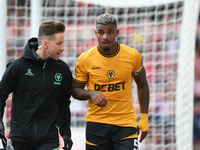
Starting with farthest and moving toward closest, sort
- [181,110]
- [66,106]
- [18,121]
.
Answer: [181,110] → [66,106] → [18,121]

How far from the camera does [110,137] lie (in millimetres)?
4039

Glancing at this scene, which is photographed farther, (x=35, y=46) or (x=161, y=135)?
(x=161, y=135)

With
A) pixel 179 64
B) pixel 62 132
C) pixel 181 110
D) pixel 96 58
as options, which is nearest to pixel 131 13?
pixel 179 64

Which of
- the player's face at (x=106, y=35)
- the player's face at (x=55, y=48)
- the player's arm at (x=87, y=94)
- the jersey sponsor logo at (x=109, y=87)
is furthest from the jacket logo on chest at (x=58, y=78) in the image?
the player's face at (x=106, y=35)

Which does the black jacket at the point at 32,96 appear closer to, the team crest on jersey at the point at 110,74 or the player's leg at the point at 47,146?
the player's leg at the point at 47,146

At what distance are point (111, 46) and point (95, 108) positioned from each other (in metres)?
0.60

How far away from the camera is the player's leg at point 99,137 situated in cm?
402

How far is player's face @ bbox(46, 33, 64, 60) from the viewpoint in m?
3.70

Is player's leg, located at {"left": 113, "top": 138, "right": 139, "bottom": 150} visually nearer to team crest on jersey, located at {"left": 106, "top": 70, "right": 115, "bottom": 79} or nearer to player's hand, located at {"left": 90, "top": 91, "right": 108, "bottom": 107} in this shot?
player's hand, located at {"left": 90, "top": 91, "right": 108, "bottom": 107}

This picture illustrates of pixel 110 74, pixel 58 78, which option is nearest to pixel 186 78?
pixel 110 74

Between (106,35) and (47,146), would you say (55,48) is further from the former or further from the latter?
(47,146)

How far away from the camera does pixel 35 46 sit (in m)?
3.84

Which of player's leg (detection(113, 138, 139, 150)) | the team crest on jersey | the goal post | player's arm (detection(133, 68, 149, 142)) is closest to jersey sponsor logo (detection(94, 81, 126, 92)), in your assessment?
the team crest on jersey

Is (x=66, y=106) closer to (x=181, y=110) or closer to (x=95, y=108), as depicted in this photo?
(x=95, y=108)
